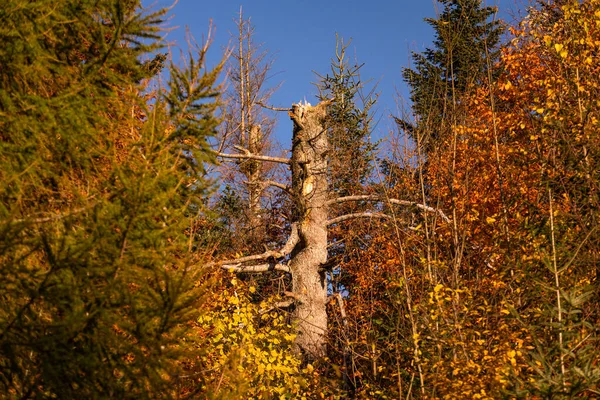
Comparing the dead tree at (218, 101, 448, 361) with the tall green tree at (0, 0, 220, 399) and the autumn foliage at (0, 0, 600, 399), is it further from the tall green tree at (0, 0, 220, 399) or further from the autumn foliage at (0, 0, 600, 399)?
the tall green tree at (0, 0, 220, 399)

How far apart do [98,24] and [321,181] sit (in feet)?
20.0

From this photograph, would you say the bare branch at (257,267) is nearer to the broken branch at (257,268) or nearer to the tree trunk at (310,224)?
the broken branch at (257,268)

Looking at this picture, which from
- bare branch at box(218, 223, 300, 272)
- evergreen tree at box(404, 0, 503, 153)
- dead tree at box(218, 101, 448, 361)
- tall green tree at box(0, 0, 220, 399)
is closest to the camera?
tall green tree at box(0, 0, 220, 399)

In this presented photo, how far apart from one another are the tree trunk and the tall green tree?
549cm

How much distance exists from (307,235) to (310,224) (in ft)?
0.73

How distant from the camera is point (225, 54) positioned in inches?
204

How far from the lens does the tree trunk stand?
34.2 feet

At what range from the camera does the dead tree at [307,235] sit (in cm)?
1041

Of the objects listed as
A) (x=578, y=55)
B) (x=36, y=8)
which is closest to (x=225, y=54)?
(x=36, y=8)

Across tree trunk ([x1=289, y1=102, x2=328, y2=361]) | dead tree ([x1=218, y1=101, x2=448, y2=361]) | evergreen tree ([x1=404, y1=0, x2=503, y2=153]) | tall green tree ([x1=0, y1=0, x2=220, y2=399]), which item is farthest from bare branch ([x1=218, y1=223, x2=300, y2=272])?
tall green tree ([x1=0, y1=0, x2=220, y2=399])

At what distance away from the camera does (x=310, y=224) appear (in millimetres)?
10859

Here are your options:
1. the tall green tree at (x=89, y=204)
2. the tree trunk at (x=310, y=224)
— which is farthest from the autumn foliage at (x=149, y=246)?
the tree trunk at (x=310, y=224)

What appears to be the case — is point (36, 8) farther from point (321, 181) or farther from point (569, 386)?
point (321, 181)

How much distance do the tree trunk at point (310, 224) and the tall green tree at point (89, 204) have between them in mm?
5491
